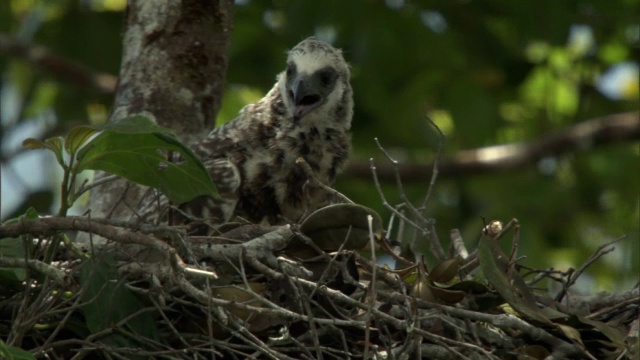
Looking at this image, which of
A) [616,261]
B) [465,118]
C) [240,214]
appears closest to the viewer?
[240,214]

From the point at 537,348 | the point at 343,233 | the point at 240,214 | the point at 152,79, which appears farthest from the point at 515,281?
the point at 152,79

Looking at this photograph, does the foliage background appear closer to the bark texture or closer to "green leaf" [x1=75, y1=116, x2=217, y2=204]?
the bark texture

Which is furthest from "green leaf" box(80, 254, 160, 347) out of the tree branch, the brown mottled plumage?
the tree branch

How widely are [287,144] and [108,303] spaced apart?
141cm

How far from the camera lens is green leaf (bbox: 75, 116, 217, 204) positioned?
383 centimetres

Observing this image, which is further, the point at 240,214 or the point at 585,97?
the point at 585,97

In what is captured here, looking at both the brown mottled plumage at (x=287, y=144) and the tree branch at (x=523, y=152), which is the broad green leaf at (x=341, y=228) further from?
the tree branch at (x=523, y=152)

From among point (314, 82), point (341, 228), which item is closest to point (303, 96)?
point (314, 82)

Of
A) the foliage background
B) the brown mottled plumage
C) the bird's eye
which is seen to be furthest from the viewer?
the foliage background

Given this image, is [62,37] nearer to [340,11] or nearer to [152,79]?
[340,11]

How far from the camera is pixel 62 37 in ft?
26.4

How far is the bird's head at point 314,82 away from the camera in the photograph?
5074mm

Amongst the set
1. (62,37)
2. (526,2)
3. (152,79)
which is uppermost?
(526,2)

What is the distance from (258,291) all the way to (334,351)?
355 mm
